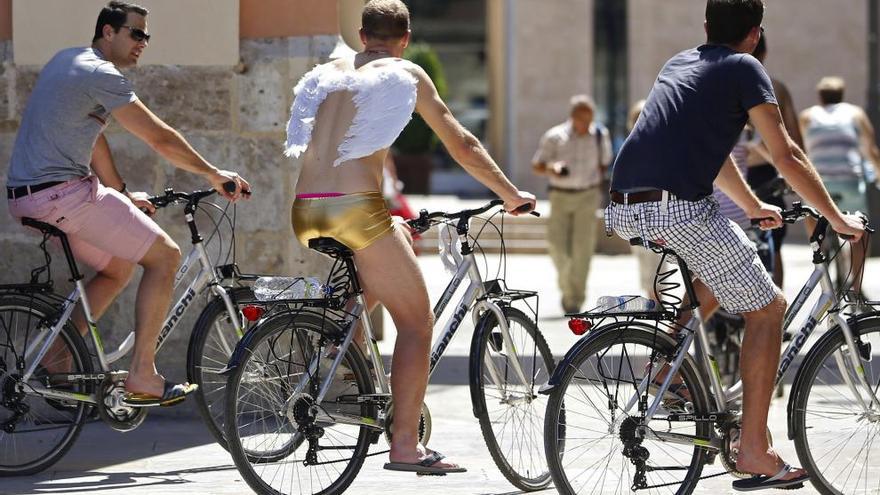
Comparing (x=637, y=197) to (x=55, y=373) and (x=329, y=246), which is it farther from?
(x=55, y=373)

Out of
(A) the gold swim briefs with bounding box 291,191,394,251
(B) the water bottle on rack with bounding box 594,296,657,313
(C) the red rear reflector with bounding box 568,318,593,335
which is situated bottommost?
(C) the red rear reflector with bounding box 568,318,593,335

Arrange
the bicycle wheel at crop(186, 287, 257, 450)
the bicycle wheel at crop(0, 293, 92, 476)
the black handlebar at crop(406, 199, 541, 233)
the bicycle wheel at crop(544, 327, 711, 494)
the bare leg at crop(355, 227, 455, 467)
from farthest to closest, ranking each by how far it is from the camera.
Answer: the bicycle wheel at crop(186, 287, 257, 450) < the bicycle wheel at crop(0, 293, 92, 476) < the black handlebar at crop(406, 199, 541, 233) < the bare leg at crop(355, 227, 455, 467) < the bicycle wheel at crop(544, 327, 711, 494)

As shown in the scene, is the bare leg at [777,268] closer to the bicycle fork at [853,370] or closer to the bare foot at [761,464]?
the bicycle fork at [853,370]

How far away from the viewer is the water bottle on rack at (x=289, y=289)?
589cm

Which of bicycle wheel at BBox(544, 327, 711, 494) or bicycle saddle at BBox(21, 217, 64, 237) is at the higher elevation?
bicycle saddle at BBox(21, 217, 64, 237)

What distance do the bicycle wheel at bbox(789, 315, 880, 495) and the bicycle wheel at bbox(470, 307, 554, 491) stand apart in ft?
3.33

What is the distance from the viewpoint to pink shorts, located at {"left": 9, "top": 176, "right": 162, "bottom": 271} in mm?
6547

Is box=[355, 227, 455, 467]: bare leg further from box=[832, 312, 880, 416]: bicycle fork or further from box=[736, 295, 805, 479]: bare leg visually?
box=[832, 312, 880, 416]: bicycle fork

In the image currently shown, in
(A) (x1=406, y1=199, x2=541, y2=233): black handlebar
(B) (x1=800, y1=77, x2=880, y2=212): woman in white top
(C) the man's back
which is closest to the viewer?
(A) (x1=406, y1=199, x2=541, y2=233): black handlebar

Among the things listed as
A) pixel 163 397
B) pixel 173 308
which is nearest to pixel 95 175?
pixel 173 308

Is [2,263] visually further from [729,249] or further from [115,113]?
[729,249]

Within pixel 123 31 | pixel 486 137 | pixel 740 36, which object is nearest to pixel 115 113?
pixel 123 31

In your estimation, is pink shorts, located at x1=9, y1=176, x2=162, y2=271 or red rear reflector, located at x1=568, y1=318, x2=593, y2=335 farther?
pink shorts, located at x1=9, y1=176, x2=162, y2=271

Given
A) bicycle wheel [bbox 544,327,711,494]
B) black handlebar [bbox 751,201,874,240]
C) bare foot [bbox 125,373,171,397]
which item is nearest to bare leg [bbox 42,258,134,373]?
bare foot [bbox 125,373,171,397]
